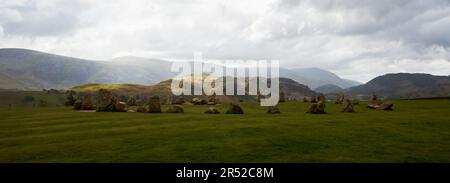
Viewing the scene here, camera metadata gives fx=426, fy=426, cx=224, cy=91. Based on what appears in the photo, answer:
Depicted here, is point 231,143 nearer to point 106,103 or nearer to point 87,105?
point 106,103

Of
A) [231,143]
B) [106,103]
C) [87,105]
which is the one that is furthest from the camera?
[87,105]

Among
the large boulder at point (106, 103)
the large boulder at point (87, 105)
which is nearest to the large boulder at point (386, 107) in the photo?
the large boulder at point (106, 103)

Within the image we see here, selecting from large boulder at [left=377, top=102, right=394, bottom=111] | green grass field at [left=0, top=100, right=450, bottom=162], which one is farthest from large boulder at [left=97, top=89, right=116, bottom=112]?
large boulder at [left=377, top=102, right=394, bottom=111]

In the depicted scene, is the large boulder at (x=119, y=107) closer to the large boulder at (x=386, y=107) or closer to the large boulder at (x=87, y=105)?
the large boulder at (x=87, y=105)

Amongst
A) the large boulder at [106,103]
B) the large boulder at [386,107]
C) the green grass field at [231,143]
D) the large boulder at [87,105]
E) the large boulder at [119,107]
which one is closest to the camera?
the green grass field at [231,143]

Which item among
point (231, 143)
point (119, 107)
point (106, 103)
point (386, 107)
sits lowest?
point (231, 143)

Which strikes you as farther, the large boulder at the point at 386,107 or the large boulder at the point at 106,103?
the large boulder at the point at 106,103

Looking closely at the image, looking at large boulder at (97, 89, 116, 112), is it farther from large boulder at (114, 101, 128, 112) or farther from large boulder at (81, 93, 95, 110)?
large boulder at (81, 93, 95, 110)

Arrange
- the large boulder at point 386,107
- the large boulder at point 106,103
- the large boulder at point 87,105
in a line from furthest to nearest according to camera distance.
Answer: the large boulder at point 87,105
the large boulder at point 106,103
the large boulder at point 386,107

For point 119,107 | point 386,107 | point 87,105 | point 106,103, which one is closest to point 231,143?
point 119,107
